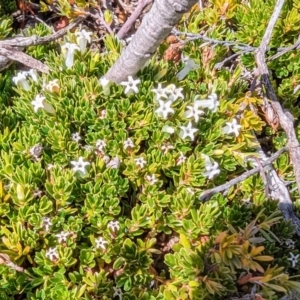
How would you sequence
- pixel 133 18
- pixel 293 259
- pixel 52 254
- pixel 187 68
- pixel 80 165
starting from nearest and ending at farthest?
pixel 52 254 < pixel 80 165 < pixel 293 259 < pixel 187 68 < pixel 133 18

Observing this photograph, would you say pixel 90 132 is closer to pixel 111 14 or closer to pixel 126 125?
pixel 126 125

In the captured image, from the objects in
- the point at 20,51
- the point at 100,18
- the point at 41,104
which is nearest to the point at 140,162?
the point at 41,104

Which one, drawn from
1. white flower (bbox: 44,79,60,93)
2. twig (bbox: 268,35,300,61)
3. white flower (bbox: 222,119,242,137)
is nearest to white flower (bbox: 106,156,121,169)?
white flower (bbox: 44,79,60,93)

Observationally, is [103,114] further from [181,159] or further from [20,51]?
[20,51]

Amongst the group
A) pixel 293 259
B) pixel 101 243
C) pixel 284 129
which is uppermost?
pixel 284 129

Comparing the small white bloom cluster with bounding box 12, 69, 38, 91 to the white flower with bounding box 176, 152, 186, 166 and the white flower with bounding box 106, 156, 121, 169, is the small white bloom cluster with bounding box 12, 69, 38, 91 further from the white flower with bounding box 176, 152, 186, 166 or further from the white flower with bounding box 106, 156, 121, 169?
the white flower with bounding box 176, 152, 186, 166

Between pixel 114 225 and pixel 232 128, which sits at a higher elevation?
pixel 232 128

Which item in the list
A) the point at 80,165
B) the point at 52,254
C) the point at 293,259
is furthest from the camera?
the point at 293,259

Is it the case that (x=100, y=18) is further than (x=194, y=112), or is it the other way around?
(x=100, y=18)
